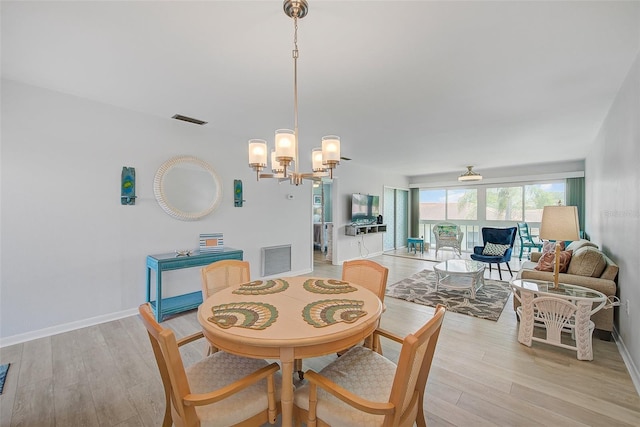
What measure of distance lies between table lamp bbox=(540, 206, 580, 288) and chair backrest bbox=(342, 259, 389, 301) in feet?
5.89

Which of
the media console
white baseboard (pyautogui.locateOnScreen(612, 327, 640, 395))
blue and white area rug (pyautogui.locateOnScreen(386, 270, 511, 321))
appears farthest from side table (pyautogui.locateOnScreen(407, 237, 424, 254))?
white baseboard (pyautogui.locateOnScreen(612, 327, 640, 395))

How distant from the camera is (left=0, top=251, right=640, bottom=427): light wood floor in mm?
1691

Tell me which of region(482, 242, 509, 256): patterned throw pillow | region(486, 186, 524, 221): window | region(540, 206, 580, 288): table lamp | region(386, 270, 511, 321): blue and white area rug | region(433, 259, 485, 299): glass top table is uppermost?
region(486, 186, 524, 221): window

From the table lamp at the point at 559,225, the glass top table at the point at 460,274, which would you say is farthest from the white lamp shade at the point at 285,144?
the glass top table at the point at 460,274

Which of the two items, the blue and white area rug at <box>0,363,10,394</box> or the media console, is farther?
the media console

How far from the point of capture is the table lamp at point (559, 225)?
8.31 feet

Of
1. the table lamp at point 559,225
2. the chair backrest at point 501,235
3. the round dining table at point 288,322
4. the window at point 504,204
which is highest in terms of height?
the window at point 504,204

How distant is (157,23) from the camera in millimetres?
1729

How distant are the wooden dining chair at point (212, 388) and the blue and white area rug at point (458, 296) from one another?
288 cm

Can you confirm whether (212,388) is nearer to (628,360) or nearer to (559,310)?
(559,310)

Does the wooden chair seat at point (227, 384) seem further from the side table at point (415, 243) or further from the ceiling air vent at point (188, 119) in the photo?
the side table at point (415, 243)

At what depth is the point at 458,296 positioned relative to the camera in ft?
13.1

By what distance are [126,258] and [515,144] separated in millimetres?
6151

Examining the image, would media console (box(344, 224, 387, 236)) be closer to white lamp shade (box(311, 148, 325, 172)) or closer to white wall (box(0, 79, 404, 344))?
white wall (box(0, 79, 404, 344))
